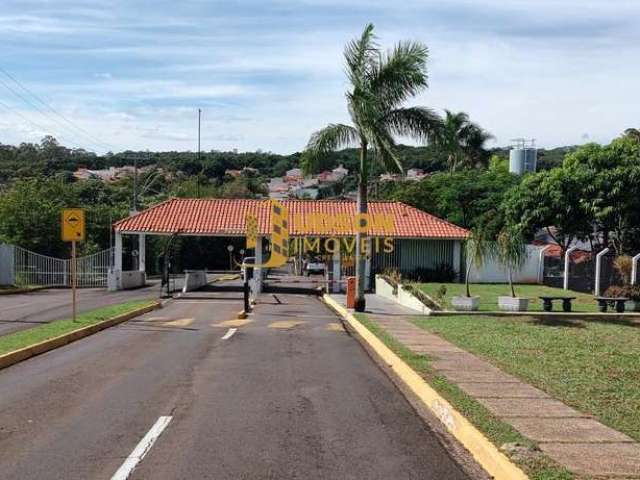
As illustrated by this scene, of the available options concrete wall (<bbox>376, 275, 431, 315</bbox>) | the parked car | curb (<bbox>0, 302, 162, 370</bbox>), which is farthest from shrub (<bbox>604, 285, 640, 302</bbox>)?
the parked car

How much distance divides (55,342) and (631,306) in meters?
17.1

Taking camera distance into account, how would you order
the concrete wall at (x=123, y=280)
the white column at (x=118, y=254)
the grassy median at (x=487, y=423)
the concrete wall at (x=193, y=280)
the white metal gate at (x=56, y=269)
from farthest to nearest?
the white metal gate at (x=56, y=269)
the white column at (x=118, y=254)
the concrete wall at (x=123, y=280)
the concrete wall at (x=193, y=280)
the grassy median at (x=487, y=423)

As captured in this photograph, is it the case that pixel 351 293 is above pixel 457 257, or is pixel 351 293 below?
below

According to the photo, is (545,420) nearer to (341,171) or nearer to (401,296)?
(401,296)

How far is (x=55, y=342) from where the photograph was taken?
575 inches

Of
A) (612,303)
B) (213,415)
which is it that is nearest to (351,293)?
(612,303)

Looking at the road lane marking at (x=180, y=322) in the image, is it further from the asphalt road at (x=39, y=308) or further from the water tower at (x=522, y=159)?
the water tower at (x=522, y=159)

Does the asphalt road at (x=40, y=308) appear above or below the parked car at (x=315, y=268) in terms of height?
below

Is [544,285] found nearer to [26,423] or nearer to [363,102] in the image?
[363,102]

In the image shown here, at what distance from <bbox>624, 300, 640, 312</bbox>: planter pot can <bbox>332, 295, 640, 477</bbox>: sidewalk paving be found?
11523mm

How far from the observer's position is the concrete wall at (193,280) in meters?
36.4

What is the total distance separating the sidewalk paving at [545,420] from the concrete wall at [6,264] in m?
28.9

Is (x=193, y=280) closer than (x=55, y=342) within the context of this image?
No

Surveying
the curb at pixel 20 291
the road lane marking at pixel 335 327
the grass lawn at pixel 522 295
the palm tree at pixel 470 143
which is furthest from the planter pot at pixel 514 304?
the palm tree at pixel 470 143
